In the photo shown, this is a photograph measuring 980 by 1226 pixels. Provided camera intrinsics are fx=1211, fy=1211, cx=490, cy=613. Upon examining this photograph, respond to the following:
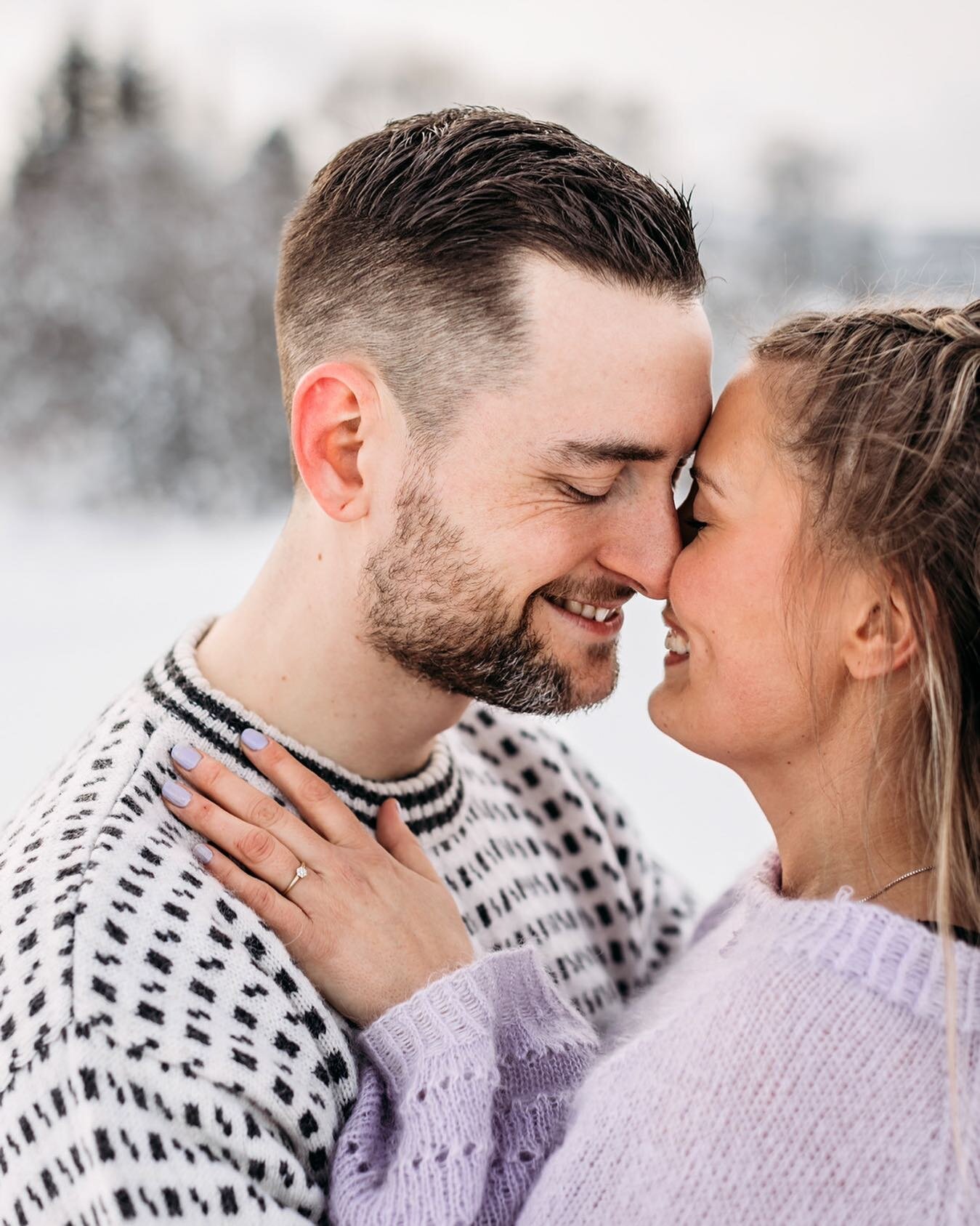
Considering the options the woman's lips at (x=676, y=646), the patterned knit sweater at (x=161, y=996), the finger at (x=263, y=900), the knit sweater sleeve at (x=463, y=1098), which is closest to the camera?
the patterned knit sweater at (x=161, y=996)

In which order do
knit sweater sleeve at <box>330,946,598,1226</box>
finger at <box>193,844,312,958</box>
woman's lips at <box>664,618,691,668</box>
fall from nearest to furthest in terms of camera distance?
1. knit sweater sleeve at <box>330,946,598,1226</box>
2. finger at <box>193,844,312,958</box>
3. woman's lips at <box>664,618,691,668</box>

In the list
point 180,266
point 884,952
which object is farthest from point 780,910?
point 180,266

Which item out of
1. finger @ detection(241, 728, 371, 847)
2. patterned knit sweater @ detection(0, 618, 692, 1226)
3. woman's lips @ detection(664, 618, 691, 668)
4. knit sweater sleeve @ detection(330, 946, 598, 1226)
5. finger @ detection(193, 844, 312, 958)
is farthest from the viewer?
woman's lips @ detection(664, 618, 691, 668)

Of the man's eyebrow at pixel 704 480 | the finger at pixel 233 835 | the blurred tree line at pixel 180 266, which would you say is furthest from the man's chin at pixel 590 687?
the blurred tree line at pixel 180 266

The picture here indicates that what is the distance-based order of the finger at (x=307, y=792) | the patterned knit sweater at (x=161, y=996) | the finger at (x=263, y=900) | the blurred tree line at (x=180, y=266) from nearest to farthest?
the patterned knit sweater at (x=161, y=996), the finger at (x=263, y=900), the finger at (x=307, y=792), the blurred tree line at (x=180, y=266)

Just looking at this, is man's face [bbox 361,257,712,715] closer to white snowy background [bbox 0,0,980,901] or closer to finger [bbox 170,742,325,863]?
finger [bbox 170,742,325,863]

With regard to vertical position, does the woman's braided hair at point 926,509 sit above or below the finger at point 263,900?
above

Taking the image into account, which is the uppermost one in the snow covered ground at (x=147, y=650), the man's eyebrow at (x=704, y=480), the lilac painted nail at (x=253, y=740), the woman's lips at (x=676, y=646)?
the man's eyebrow at (x=704, y=480)

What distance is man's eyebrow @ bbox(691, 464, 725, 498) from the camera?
1.22 metres

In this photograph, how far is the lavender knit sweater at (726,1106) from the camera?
924 mm

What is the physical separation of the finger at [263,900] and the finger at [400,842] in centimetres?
18

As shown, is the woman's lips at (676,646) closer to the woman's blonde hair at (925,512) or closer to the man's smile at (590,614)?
the man's smile at (590,614)

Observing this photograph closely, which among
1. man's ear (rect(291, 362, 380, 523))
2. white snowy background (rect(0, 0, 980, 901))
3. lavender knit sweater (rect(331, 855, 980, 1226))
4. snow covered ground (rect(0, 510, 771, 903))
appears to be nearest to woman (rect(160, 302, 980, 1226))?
lavender knit sweater (rect(331, 855, 980, 1226))

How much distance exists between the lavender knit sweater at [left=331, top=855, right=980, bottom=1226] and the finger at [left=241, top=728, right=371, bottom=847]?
0.19 metres
